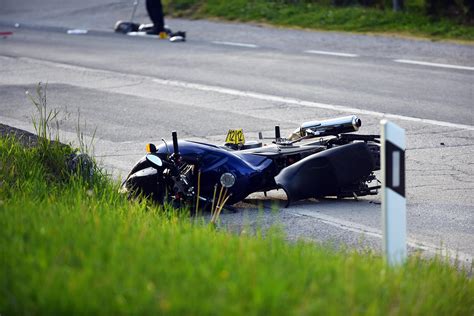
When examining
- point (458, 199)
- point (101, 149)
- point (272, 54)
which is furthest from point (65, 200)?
point (272, 54)

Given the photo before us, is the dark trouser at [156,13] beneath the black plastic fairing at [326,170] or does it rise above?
above

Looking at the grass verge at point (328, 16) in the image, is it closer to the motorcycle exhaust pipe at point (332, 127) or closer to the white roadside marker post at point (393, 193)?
the motorcycle exhaust pipe at point (332, 127)

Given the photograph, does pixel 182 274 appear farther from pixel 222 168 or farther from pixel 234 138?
pixel 234 138

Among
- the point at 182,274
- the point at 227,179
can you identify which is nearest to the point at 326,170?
the point at 227,179

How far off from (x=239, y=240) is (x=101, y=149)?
18.7 ft

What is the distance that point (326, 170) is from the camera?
25.5 ft

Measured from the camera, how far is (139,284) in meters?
4.13

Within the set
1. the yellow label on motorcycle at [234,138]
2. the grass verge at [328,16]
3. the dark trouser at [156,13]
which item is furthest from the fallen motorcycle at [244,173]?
the dark trouser at [156,13]

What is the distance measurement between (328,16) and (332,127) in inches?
581

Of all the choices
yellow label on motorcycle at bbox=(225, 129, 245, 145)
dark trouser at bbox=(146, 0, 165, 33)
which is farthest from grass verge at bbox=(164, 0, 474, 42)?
yellow label on motorcycle at bbox=(225, 129, 245, 145)

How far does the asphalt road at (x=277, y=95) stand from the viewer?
7.95 m

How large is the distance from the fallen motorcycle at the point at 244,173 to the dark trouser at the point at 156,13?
1467cm

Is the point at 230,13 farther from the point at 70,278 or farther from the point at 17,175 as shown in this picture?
the point at 70,278

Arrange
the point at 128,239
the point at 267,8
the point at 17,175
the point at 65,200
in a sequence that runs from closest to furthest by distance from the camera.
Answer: the point at 128,239 → the point at 65,200 → the point at 17,175 → the point at 267,8
